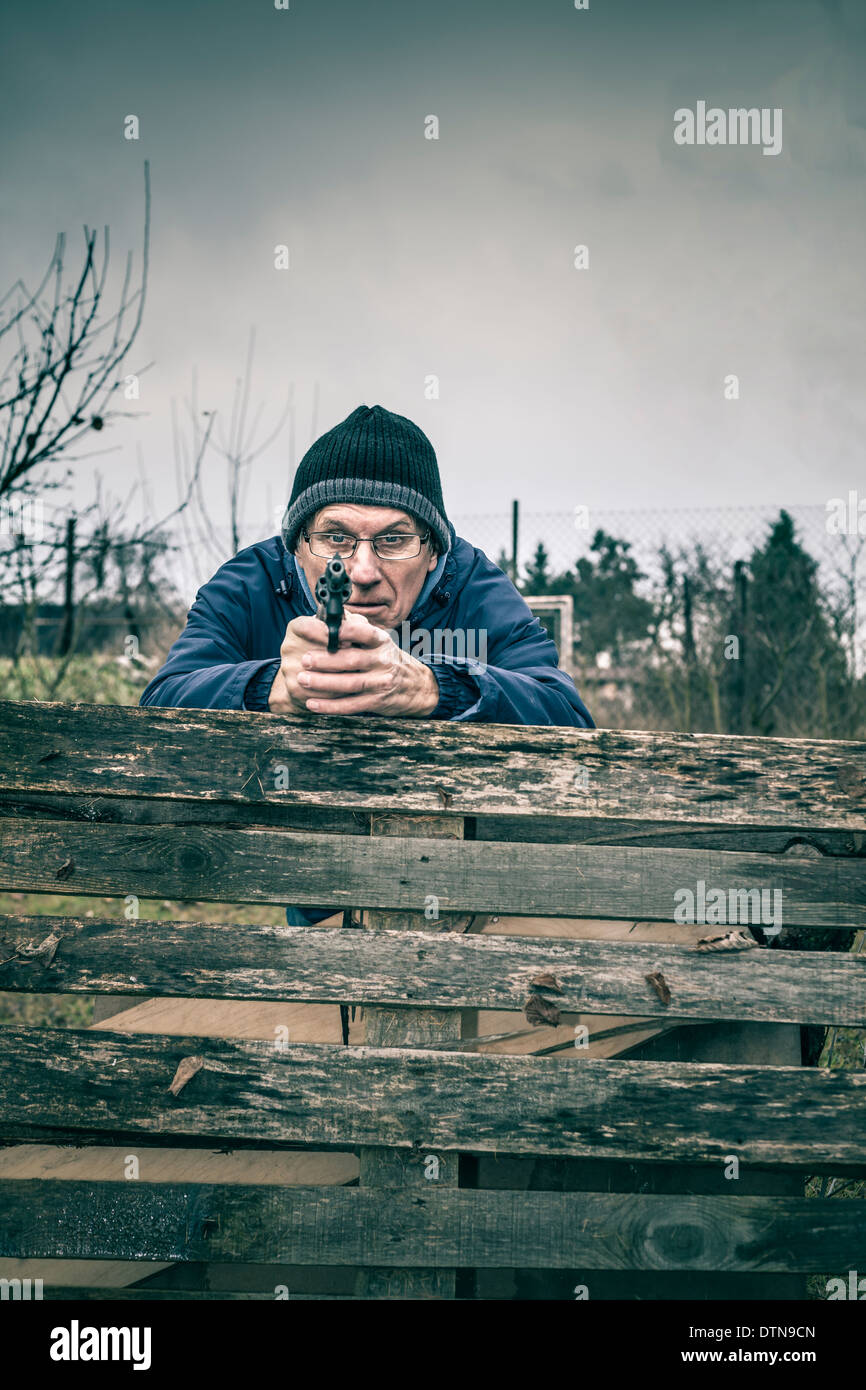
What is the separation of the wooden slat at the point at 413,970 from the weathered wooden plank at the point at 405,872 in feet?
0.23

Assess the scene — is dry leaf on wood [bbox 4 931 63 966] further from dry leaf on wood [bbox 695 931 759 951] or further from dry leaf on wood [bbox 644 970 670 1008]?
dry leaf on wood [bbox 695 931 759 951]

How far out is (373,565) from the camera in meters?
2.59

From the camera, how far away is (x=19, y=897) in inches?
268

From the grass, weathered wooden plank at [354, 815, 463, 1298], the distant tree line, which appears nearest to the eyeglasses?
weathered wooden plank at [354, 815, 463, 1298]

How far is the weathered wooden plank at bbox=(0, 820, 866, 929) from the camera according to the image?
186 centimetres

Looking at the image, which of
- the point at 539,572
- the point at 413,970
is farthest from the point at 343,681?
the point at 539,572

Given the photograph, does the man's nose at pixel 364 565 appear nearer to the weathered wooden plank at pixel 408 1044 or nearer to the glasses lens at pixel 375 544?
the glasses lens at pixel 375 544

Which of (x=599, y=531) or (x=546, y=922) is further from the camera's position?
(x=599, y=531)

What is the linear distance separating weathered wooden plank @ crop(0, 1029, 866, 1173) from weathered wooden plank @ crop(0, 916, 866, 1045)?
10 centimetres

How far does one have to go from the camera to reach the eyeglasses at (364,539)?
2623mm

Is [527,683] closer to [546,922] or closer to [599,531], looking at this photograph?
[546,922]

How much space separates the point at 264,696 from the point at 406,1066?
33.3 inches

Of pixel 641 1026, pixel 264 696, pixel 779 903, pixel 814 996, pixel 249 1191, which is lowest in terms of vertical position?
pixel 249 1191

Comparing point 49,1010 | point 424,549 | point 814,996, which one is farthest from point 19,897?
point 814,996
